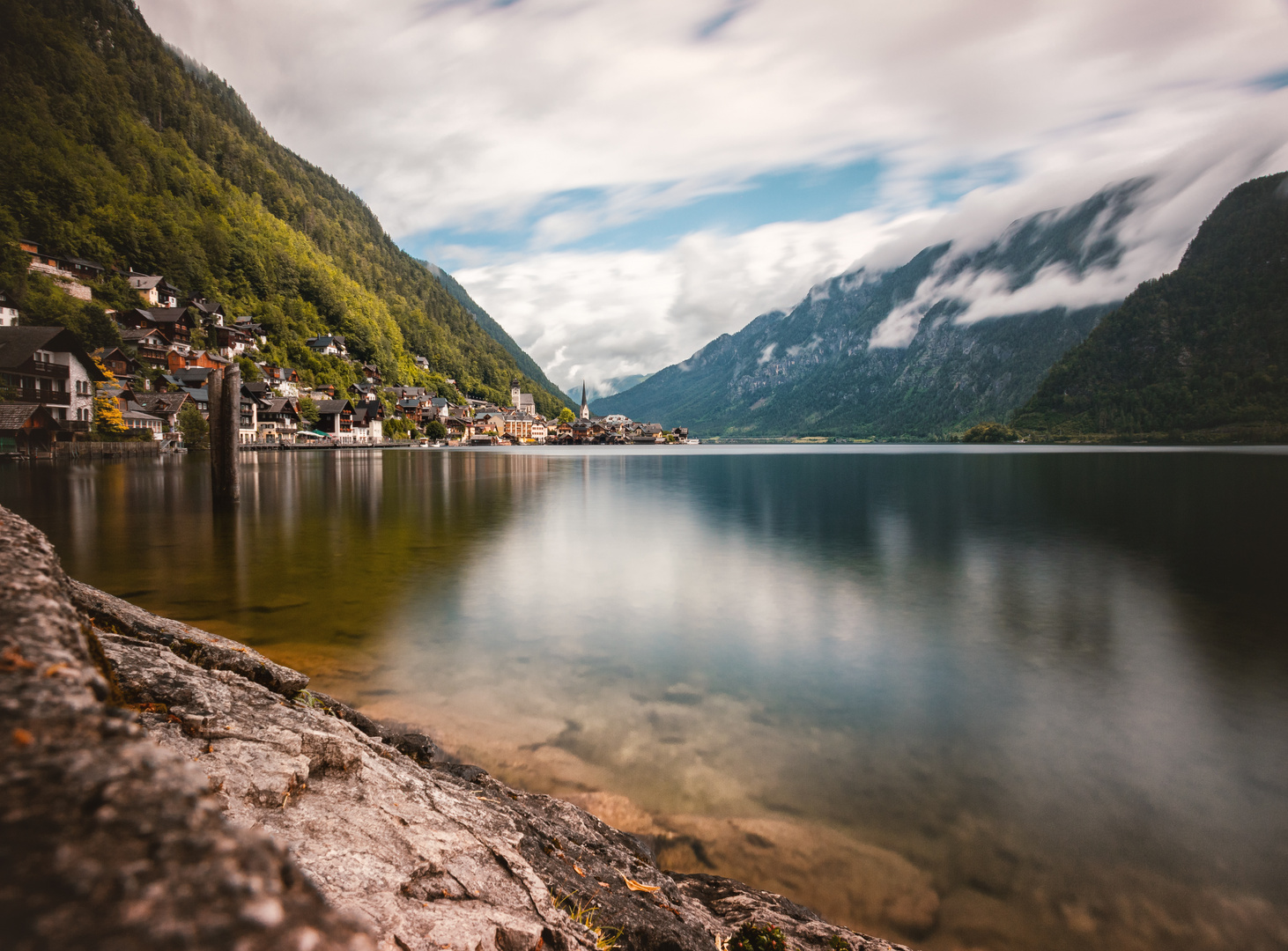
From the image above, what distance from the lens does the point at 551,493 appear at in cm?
4725

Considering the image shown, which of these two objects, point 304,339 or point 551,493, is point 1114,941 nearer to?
point 551,493

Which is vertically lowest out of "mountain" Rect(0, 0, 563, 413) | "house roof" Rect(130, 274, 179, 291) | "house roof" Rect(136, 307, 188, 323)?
"house roof" Rect(136, 307, 188, 323)

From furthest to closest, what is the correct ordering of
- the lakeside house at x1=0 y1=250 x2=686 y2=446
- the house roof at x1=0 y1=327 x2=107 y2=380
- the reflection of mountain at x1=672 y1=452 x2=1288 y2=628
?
the lakeside house at x1=0 y1=250 x2=686 y2=446 < the house roof at x1=0 y1=327 x2=107 y2=380 < the reflection of mountain at x1=672 y1=452 x2=1288 y2=628

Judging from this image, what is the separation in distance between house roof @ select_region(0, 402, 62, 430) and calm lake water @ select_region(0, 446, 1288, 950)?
44178mm

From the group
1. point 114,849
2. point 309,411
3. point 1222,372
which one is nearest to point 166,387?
point 309,411

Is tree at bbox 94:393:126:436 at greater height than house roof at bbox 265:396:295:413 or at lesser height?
lesser

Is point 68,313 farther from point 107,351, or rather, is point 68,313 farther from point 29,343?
point 29,343

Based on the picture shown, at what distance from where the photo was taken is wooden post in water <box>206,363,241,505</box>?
33844 mm

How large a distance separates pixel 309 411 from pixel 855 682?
145 metres

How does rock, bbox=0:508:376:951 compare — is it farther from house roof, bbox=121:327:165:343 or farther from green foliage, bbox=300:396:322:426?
green foliage, bbox=300:396:322:426

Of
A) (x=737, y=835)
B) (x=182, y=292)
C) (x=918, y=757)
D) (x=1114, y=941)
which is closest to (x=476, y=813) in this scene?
(x=737, y=835)

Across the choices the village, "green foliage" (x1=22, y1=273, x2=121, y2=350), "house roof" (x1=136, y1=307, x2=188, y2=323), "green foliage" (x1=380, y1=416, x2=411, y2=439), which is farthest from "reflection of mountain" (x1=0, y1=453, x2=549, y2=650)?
"green foliage" (x1=380, y1=416, x2=411, y2=439)

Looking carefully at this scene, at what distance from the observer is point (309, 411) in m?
132

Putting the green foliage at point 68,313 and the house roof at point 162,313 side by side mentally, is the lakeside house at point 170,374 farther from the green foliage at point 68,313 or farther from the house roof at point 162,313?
the green foliage at point 68,313
